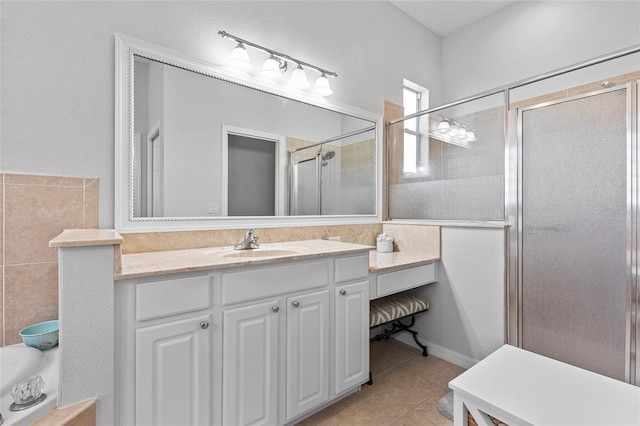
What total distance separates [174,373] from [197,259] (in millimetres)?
454

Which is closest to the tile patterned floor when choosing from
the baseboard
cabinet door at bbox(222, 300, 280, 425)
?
the baseboard

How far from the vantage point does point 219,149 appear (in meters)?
1.76

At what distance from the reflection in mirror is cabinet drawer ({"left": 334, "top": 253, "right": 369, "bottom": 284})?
615 mm

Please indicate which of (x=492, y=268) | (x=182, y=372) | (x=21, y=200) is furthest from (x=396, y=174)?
(x=21, y=200)

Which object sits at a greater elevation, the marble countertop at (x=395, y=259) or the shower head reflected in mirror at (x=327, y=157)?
the shower head reflected in mirror at (x=327, y=157)

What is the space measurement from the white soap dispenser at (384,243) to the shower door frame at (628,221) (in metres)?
0.86

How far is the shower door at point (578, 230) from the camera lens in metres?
1.48

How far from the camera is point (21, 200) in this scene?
4.03 ft

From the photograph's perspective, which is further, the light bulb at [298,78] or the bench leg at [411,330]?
the bench leg at [411,330]

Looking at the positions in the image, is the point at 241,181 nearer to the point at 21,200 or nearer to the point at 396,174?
the point at 21,200

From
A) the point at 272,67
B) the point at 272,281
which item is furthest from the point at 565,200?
the point at 272,67

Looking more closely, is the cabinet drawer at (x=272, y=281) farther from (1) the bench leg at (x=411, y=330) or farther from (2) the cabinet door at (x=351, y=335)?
(1) the bench leg at (x=411, y=330)

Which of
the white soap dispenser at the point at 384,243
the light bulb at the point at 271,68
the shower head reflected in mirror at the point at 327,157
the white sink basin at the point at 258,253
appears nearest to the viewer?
the white sink basin at the point at 258,253

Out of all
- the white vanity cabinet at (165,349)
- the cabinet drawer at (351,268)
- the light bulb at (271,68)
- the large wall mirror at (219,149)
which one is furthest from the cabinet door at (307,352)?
the light bulb at (271,68)
